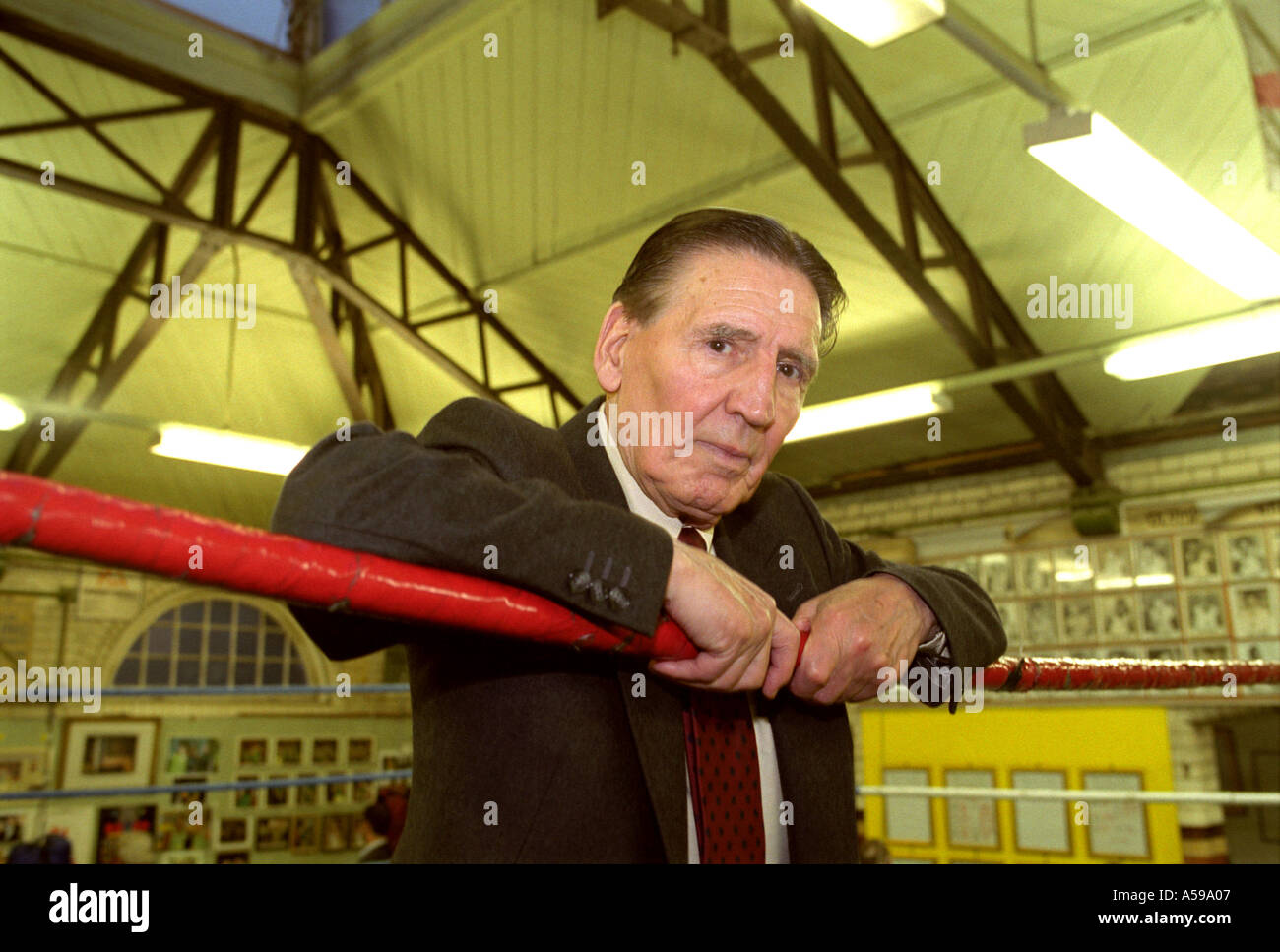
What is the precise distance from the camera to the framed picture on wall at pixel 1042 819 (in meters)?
7.48

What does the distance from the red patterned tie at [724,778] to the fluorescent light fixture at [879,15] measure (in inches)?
100

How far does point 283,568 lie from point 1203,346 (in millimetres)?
5488

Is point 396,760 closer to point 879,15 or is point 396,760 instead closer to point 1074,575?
point 1074,575

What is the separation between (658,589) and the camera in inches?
31.4

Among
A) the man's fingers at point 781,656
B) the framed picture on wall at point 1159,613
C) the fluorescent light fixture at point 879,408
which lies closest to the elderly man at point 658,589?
the man's fingers at point 781,656

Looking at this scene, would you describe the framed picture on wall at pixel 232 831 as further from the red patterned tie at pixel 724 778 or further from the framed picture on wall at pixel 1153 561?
the red patterned tie at pixel 724 778

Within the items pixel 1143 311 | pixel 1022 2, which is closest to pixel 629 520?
pixel 1022 2

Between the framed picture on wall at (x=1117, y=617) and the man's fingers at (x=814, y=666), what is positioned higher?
the framed picture on wall at (x=1117, y=617)

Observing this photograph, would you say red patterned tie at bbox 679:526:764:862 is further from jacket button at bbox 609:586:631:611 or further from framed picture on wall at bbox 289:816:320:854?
framed picture on wall at bbox 289:816:320:854

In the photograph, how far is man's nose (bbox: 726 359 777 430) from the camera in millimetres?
1120

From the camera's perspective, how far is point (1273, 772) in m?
9.00

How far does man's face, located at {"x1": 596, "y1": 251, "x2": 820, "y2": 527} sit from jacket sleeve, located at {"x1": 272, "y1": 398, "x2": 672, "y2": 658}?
308 millimetres

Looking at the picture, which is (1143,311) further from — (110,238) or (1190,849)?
(110,238)

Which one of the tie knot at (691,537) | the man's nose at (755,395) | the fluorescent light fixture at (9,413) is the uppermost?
the fluorescent light fixture at (9,413)
